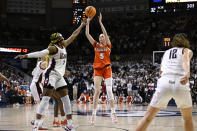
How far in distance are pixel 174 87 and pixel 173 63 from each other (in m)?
0.38

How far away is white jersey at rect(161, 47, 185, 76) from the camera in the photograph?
13.8ft

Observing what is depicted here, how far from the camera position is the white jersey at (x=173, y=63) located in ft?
13.8

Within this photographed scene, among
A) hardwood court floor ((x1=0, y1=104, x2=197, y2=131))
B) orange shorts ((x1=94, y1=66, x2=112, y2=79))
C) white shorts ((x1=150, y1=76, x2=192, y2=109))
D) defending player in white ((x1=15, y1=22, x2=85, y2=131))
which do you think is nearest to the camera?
white shorts ((x1=150, y1=76, x2=192, y2=109))

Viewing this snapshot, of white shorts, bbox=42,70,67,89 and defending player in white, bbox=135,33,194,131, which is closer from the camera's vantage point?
defending player in white, bbox=135,33,194,131

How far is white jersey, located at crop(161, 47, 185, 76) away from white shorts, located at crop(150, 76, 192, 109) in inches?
3.9

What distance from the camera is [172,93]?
13.4ft

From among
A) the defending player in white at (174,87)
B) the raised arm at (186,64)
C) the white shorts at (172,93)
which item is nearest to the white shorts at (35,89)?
the defending player in white at (174,87)

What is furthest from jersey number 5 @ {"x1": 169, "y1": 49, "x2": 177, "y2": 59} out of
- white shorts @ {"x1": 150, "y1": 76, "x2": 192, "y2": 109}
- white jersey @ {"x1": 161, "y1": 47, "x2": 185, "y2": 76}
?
white shorts @ {"x1": 150, "y1": 76, "x2": 192, "y2": 109}

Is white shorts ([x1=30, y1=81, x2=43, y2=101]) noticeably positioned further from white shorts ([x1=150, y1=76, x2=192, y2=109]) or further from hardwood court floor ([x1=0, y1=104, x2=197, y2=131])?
white shorts ([x1=150, y1=76, x2=192, y2=109])

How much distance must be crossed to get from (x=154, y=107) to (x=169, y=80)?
42cm

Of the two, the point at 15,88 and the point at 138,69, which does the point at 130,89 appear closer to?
the point at 138,69

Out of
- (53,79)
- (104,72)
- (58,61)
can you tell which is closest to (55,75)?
(53,79)

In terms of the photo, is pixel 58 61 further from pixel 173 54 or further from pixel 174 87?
pixel 174 87

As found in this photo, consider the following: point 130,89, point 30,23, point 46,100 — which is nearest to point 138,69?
point 130,89
